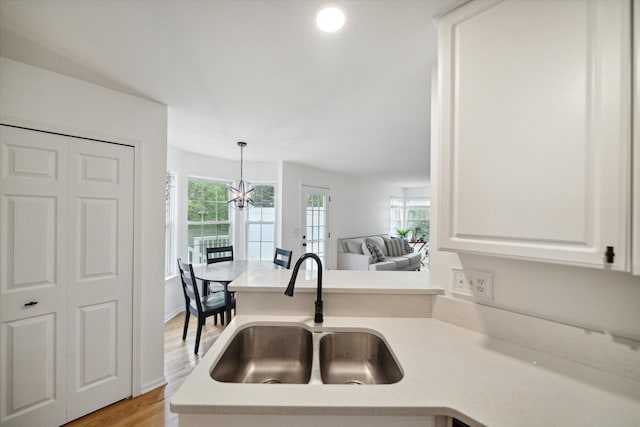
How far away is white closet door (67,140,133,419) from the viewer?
1.71m

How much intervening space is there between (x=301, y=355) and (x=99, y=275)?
161cm

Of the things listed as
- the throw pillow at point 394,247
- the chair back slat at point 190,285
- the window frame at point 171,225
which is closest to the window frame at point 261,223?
the window frame at point 171,225

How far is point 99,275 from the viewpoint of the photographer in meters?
1.81

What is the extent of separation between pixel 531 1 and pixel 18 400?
3.18m

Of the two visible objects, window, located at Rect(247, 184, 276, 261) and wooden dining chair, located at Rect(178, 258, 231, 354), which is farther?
window, located at Rect(247, 184, 276, 261)

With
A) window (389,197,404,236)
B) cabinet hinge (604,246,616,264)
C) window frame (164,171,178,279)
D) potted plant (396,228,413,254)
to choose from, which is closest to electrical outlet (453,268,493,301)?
cabinet hinge (604,246,616,264)

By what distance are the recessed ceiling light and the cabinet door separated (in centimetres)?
A: 44

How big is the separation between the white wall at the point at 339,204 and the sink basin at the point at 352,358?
11.0 feet

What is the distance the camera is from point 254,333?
1267 mm

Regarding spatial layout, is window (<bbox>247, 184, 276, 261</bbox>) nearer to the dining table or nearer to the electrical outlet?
the dining table

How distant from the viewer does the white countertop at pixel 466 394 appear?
698 mm

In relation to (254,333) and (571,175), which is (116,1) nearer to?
(254,333)

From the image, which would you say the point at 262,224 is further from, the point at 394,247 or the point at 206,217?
the point at 394,247

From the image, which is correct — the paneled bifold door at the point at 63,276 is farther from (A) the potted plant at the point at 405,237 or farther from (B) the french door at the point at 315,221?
(A) the potted plant at the point at 405,237
